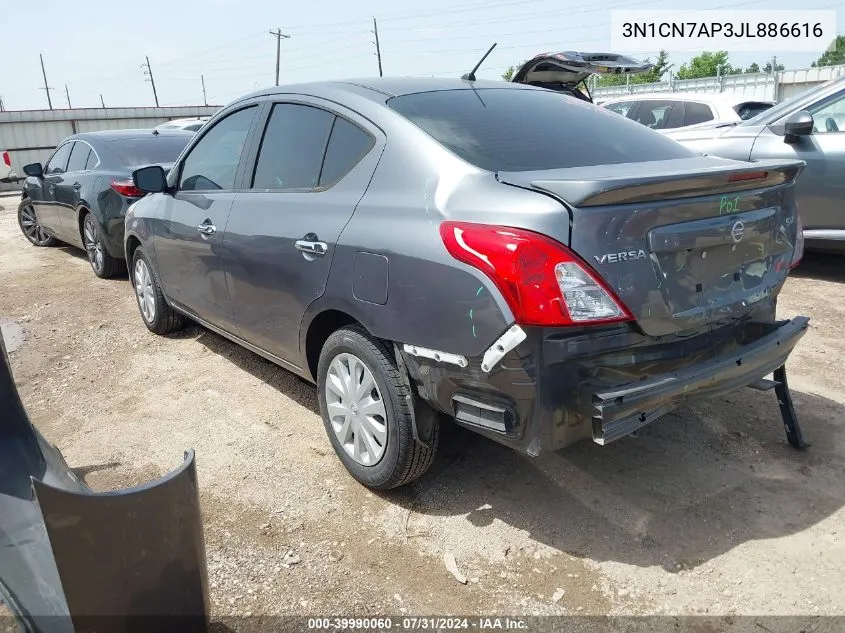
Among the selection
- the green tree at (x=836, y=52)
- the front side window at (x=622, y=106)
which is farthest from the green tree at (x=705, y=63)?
the front side window at (x=622, y=106)

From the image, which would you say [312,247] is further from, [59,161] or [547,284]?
[59,161]

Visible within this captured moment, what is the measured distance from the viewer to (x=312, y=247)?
2.90 m

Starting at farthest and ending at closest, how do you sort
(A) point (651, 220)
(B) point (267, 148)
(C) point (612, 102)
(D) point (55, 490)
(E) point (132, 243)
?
(C) point (612, 102) < (E) point (132, 243) < (B) point (267, 148) < (A) point (651, 220) < (D) point (55, 490)

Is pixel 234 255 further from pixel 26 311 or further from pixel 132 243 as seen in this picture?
pixel 26 311

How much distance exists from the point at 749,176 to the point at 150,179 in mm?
3422

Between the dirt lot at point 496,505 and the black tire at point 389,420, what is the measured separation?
15cm

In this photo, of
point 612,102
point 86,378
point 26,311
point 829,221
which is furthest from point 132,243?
point 612,102

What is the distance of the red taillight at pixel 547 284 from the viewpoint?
6.94ft

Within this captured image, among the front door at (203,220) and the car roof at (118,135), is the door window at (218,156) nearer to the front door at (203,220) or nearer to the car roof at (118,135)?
the front door at (203,220)

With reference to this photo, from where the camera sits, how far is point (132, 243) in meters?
5.16

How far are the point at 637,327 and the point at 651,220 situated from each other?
14.0 inches

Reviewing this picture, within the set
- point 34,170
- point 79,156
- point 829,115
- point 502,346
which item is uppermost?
point 79,156

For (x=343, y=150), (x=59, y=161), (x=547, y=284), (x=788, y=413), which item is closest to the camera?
(x=547, y=284)

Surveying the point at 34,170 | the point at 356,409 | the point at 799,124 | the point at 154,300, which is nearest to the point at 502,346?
the point at 356,409
